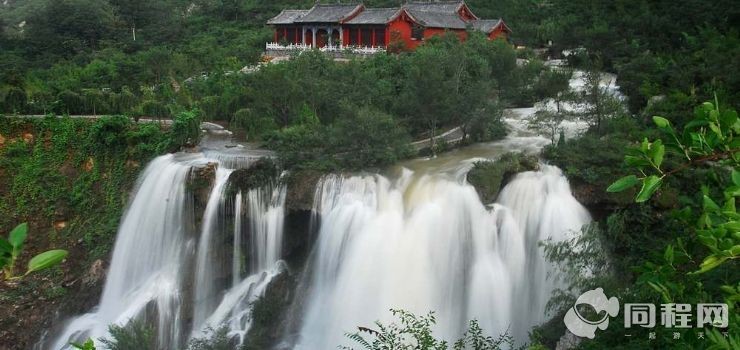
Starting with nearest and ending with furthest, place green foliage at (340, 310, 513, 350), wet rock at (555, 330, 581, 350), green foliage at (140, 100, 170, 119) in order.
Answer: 1. green foliage at (340, 310, 513, 350)
2. wet rock at (555, 330, 581, 350)
3. green foliage at (140, 100, 170, 119)

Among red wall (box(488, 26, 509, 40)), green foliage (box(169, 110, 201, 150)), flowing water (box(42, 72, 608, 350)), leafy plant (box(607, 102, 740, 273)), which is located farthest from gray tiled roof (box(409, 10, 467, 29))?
leafy plant (box(607, 102, 740, 273))

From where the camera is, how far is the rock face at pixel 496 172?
472 inches

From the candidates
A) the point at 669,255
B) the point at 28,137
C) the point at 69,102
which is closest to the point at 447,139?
the point at 69,102

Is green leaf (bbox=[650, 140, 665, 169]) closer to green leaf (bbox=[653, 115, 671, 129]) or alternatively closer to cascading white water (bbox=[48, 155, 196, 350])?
green leaf (bbox=[653, 115, 671, 129])

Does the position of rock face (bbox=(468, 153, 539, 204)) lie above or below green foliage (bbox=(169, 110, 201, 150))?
Answer: below

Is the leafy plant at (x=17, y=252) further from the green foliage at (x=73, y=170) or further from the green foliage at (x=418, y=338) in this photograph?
the green foliage at (x=73, y=170)

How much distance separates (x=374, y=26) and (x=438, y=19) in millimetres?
3303

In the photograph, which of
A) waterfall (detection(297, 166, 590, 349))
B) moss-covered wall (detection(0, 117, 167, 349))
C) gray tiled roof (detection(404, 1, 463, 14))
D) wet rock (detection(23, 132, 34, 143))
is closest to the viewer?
waterfall (detection(297, 166, 590, 349))

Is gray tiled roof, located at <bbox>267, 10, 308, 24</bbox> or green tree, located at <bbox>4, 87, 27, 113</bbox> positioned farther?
gray tiled roof, located at <bbox>267, 10, 308, 24</bbox>

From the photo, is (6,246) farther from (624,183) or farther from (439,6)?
(439,6)

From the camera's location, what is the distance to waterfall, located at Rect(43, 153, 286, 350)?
40.2ft

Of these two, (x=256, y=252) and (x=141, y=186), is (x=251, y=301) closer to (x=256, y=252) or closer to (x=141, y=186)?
(x=256, y=252)

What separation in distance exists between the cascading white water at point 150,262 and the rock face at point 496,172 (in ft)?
21.4

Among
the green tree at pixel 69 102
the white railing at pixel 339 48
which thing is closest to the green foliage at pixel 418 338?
the green tree at pixel 69 102
